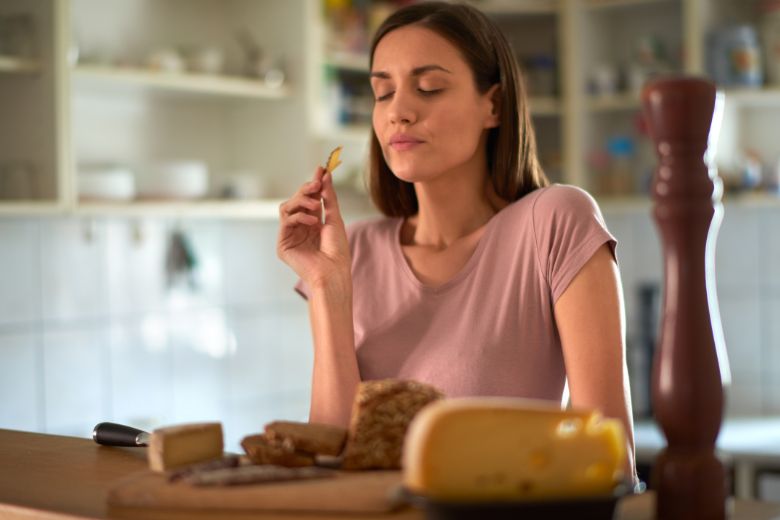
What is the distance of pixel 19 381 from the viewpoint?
2.59 m

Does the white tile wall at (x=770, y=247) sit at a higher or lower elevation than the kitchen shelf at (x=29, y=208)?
lower

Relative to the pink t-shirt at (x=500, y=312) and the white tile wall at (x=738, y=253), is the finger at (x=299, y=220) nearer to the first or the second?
the pink t-shirt at (x=500, y=312)

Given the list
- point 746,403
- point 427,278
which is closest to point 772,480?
point 746,403

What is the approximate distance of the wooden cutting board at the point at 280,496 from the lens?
830 mm

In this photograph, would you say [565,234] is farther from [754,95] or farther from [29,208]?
[754,95]

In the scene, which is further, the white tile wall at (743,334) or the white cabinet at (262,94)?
the white tile wall at (743,334)

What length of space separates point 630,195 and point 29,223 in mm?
1729

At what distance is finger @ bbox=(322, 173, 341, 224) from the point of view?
146cm

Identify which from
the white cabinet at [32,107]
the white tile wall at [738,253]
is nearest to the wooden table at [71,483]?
the white cabinet at [32,107]

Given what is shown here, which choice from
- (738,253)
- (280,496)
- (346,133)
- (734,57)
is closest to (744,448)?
(738,253)

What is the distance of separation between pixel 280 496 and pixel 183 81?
193 centimetres

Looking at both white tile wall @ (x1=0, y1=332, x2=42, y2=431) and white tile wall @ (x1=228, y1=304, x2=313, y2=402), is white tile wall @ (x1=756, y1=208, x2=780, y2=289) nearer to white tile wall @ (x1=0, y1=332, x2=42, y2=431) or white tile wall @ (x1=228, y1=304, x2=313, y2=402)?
white tile wall @ (x1=228, y1=304, x2=313, y2=402)

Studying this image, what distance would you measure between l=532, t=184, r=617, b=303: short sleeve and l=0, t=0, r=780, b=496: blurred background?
1.24 metres

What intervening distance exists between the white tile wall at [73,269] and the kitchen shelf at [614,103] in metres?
1.47
